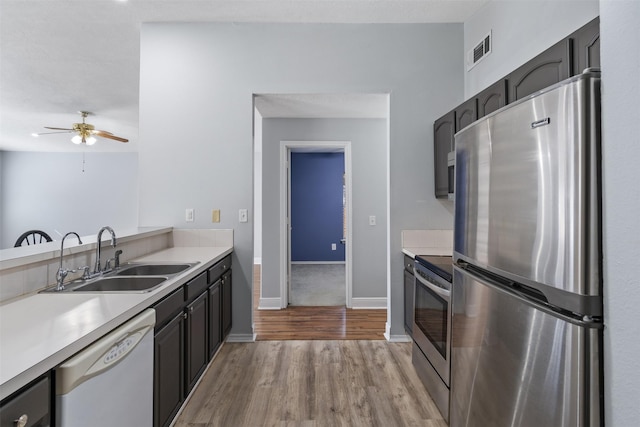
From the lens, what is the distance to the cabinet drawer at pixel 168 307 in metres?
1.47

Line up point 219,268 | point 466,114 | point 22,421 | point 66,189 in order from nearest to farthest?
point 22,421 → point 466,114 → point 219,268 → point 66,189

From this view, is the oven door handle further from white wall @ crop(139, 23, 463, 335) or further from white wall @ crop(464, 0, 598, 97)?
white wall @ crop(464, 0, 598, 97)

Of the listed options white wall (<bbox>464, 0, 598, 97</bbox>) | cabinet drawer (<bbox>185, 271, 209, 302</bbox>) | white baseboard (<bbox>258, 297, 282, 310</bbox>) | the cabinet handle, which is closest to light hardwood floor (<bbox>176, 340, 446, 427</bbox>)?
cabinet drawer (<bbox>185, 271, 209, 302</bbox>)

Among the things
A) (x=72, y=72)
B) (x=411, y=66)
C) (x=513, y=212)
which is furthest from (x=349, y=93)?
(x=72, y=72)

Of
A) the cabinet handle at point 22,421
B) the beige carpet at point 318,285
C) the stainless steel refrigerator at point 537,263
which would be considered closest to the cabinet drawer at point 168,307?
the cabinet handle at point 22,421

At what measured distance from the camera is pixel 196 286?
1.97 m

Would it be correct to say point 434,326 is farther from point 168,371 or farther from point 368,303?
point 368,303

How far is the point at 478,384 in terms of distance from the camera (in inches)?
49.5

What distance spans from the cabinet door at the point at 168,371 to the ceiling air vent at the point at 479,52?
9.67 feet

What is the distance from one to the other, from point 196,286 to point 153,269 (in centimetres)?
36

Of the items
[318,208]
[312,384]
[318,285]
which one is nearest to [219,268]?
[312,384]

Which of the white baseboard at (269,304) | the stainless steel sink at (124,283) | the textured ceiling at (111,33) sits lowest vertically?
the white baseboard at (269,304)

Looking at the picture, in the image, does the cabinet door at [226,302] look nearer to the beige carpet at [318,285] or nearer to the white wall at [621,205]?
the beige carpet at [318,285]

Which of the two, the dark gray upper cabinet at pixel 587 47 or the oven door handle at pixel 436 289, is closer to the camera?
the dark gray upper cabinet at pixel 587 47
